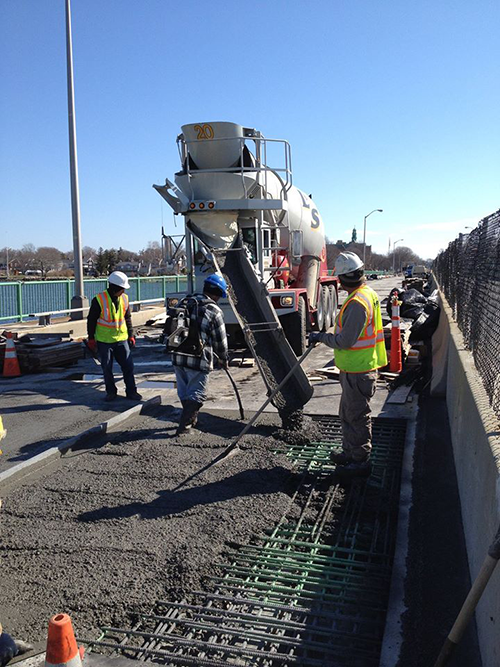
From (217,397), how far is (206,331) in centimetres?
227

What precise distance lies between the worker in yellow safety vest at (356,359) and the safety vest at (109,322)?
3.97 m

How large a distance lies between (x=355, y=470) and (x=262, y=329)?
378 cm

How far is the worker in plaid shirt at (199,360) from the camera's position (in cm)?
635

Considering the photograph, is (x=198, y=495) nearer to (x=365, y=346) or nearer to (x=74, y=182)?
(x=365, y=346)

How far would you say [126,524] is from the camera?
4.18 meters

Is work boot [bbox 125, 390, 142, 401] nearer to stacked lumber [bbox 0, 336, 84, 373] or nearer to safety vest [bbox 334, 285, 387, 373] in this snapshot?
stacked lumber [bbox 0, 336, 84, 373]

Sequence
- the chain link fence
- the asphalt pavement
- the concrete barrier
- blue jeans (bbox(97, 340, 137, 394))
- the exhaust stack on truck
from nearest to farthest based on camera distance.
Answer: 1. the concrete barrier
2. the chain link fence
3. the asphalt pavement
4. blue jeans (bbox(97, 340, 137, 394))
5. the exhaust stack on truck

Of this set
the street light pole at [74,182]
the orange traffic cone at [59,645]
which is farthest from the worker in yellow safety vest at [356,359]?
the street light pole at [74,182]

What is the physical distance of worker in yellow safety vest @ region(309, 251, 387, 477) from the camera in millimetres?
5012

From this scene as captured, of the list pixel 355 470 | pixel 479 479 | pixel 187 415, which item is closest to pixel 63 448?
pixel 187 415

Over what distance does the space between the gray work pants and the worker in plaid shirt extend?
73.5 inches

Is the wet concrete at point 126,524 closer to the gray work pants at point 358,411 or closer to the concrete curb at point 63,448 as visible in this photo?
the concrete curb at point 63,448

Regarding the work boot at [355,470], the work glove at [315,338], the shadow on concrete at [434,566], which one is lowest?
the shadow on concrete at [434,566]

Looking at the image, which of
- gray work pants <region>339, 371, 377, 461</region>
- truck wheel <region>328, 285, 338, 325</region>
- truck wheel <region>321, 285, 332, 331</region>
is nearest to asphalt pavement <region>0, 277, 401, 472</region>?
gray work pants <region>339, 371, 377, 461</region>
